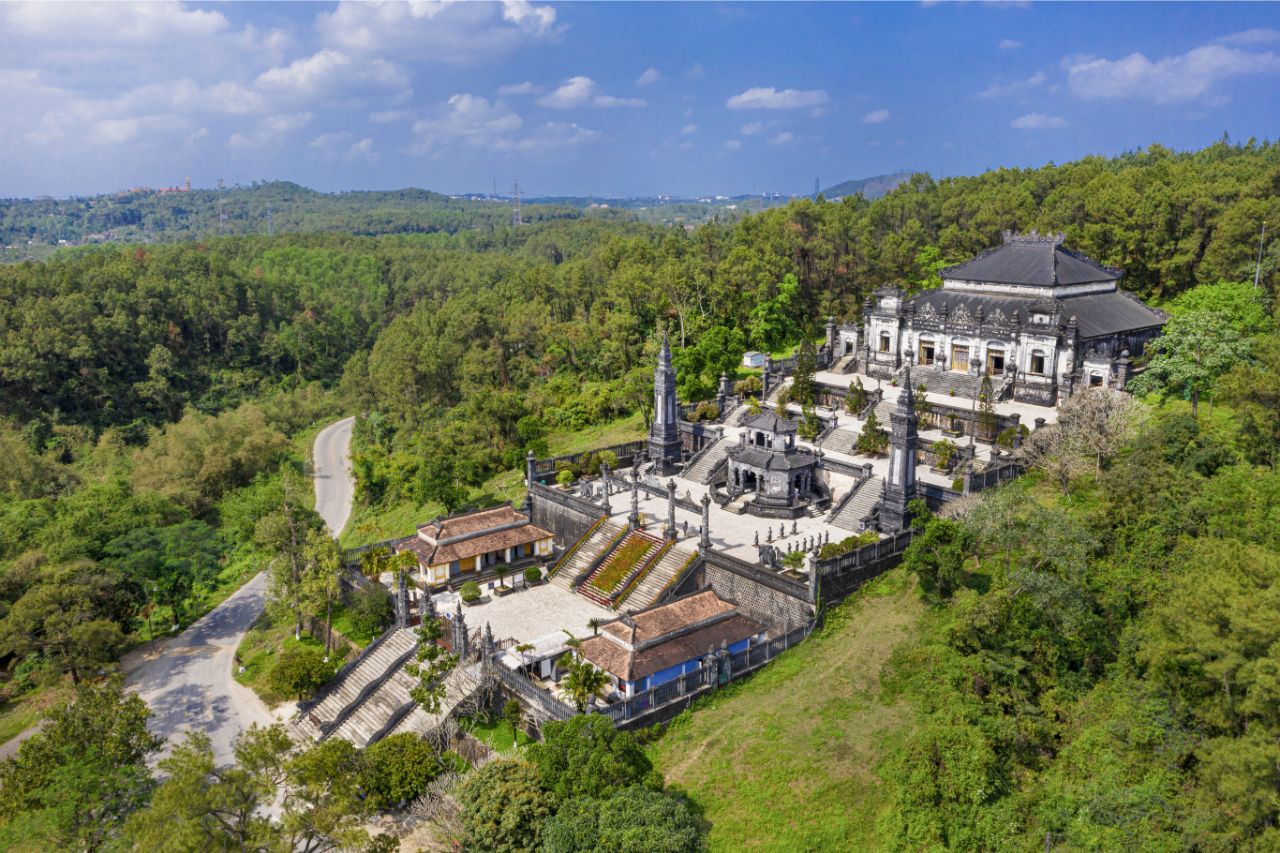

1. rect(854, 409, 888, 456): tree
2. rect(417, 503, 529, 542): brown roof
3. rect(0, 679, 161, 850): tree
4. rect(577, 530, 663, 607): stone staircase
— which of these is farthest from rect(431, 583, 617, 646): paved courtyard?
rect(854, 409, 888, 456): tree

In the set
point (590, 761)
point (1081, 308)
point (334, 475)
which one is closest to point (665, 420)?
point (590, 761)

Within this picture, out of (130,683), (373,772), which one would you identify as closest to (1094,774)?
(373,772)

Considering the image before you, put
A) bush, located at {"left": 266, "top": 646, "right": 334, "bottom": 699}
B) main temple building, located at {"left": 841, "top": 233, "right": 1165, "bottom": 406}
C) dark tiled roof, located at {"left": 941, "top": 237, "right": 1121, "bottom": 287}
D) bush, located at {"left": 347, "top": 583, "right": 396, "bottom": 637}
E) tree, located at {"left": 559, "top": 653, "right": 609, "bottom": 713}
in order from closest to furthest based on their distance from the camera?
tree, located at {"left": 559, "top": 653, "right": 609, "bottom": 713} < bush, located at {"left": 266, "top": 646, "right": 334, "bottom": 699} < bush, located at {"left": 347, "top": 583, "right": 396, "bottom": 637} < main temple building, located at {"left": 841, "top": 233, "right": 1165, "bottom": 406} < dark tiled roof, located at {"left": 941, "top": 237, "right": 1121, "bottom": 287}

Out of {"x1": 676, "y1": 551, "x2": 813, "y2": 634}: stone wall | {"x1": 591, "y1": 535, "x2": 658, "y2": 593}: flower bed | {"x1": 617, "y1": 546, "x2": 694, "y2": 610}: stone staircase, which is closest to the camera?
{"x1": 676, "y1": 551, "x2": 813, "y2": 634}: stone wall

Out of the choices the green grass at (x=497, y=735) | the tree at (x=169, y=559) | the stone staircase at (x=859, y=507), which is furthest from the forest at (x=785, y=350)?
the green grass at (x=497, y=735)

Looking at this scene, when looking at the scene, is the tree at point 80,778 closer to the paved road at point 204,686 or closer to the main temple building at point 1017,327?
the paved road at point 204,686

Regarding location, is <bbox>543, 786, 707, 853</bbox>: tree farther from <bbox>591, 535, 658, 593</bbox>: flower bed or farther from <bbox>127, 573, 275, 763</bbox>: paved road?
<bbox>127, 573, 275, 763</bbox>: paved road

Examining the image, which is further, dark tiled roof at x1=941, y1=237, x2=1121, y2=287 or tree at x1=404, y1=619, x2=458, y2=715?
dark tiled roof at x1=941, y1=237, x2=1121, y2=287
